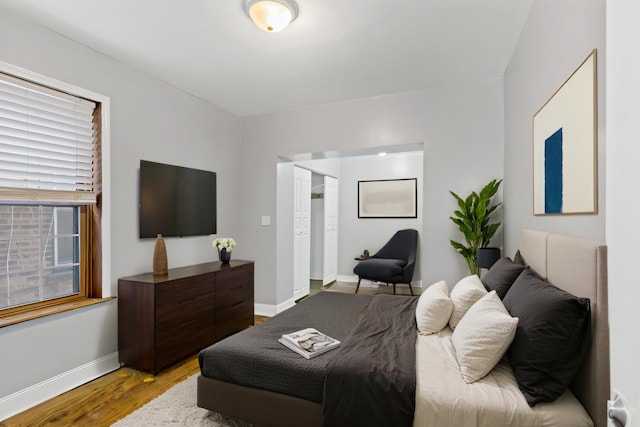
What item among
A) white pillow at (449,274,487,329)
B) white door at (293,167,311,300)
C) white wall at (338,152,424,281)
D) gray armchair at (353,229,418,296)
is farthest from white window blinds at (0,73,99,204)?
white wall at (338,152,424,281)

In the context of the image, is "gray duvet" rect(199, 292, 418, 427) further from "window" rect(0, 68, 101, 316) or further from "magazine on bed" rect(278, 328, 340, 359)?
"window" rect(0, 68, 101, 316)

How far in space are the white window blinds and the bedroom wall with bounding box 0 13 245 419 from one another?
16 centimetres

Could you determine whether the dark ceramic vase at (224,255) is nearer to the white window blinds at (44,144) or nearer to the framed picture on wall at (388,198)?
the white window blinds at (44,144)

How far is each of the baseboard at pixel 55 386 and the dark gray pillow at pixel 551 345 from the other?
9.64ft

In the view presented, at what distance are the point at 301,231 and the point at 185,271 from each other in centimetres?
218

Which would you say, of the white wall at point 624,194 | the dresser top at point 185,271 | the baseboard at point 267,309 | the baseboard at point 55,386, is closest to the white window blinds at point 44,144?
the dresser top at point 185,271

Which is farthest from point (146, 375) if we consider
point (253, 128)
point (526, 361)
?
point (253, 128)

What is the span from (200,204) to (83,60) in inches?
64.8

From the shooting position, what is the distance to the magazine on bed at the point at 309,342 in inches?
71.1

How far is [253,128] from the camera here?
4.39 meters

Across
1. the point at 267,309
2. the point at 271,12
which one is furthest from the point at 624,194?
the point at 267,309

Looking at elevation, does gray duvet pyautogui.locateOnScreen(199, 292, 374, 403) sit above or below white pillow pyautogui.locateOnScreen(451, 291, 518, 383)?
below

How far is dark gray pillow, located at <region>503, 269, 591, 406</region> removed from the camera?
1.31m

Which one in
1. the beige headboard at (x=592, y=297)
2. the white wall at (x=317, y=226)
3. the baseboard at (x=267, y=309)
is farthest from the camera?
the white wall at (x=317, y=226)
